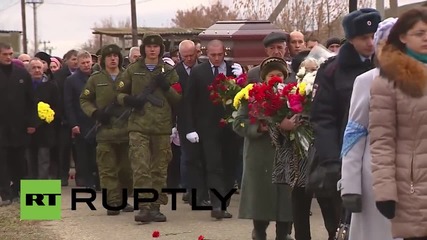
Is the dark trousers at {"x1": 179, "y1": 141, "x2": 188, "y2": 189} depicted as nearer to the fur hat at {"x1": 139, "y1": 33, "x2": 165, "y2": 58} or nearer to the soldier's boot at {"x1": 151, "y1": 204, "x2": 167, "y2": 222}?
the soldier's boot at {"x1": 151, "y1": 204, "x2": 167, "y2": 222}

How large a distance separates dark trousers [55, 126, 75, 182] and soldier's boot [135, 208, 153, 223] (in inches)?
173

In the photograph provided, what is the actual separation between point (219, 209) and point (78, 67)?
4.46 metres

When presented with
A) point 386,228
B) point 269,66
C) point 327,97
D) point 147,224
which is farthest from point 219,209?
point 386,228

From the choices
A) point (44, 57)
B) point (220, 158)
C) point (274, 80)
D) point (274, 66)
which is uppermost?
point (44, 57)

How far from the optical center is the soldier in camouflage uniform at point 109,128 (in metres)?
11.9

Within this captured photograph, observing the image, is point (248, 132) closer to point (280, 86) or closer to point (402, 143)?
point (280, 86)

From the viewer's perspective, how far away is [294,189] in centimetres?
848

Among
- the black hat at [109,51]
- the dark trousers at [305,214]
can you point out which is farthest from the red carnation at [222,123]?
the dark trousers at [305,214]

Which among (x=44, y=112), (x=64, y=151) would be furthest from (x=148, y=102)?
(x=64, y=151)

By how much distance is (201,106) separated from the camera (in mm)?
11664

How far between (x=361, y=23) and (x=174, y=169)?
7685 mm

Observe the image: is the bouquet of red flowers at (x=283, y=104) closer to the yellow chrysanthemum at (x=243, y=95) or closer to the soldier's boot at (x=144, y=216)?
the yellow chrysanthemum at (x=243, y=95)

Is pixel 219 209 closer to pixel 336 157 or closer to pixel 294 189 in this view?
pixel 294 189

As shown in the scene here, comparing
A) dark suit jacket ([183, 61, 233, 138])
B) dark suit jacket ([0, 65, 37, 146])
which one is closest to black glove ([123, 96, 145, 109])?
dark suit jacket ([183, 61, 233, 138])
